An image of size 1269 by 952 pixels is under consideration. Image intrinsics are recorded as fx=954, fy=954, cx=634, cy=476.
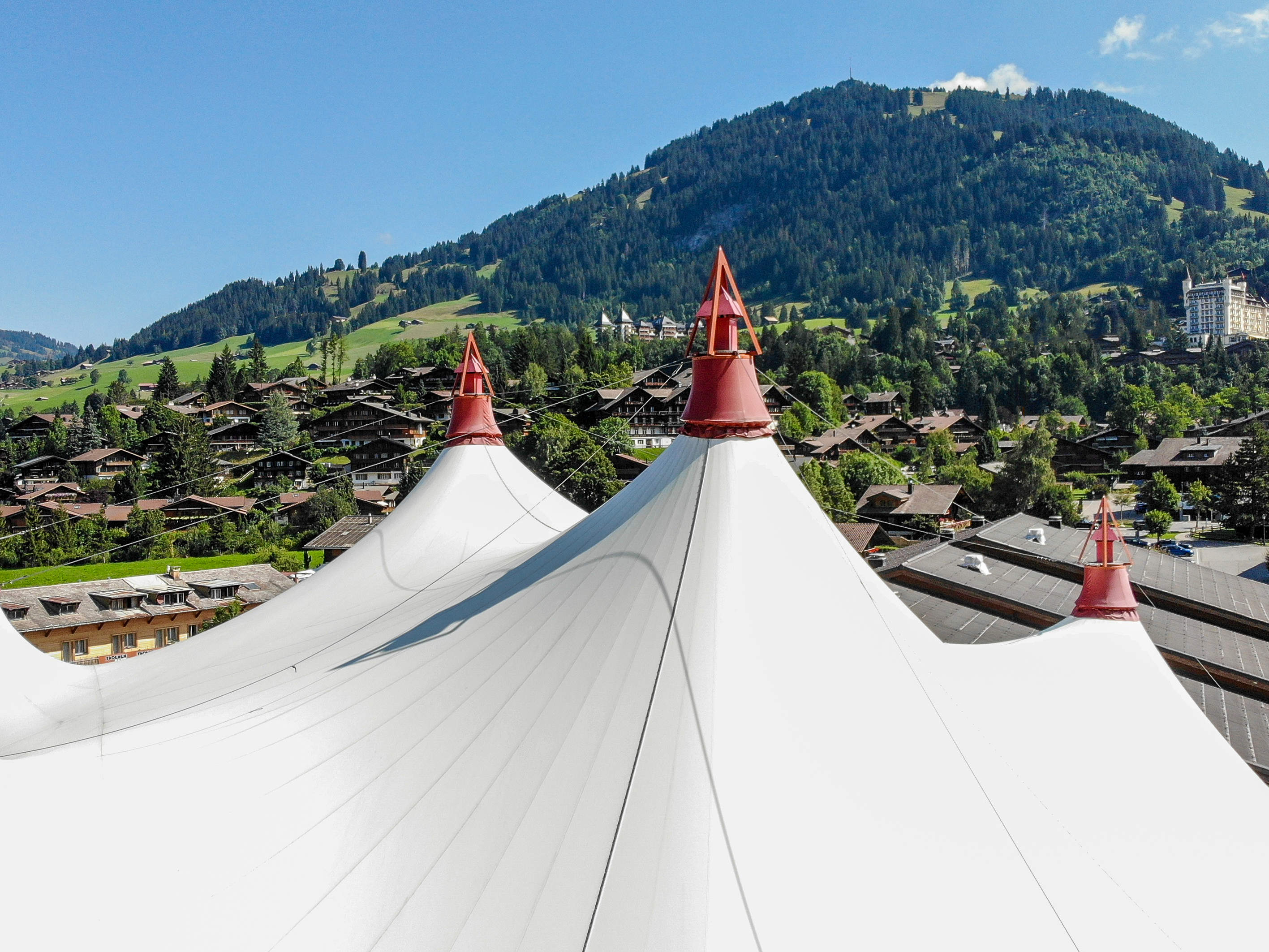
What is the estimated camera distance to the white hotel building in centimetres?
14962

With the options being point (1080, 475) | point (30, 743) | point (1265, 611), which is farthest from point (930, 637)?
point (1080, 475)

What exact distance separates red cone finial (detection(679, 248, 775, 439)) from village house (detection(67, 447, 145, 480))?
67048 millimetres

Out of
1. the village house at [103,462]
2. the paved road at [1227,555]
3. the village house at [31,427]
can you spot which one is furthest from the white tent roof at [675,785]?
the village house at [31,427]

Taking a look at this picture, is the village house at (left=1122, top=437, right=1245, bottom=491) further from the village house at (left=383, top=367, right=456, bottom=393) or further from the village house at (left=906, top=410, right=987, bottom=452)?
the village house at (left=383, top=367, right=456, bottom=393)

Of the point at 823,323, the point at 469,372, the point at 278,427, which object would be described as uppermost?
the point at 823,323

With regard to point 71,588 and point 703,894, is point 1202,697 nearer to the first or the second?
point 703,894

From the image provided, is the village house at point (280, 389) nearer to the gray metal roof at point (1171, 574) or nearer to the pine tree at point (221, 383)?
the pine tree at point (221, 383)

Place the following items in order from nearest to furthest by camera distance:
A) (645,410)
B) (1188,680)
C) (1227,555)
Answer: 1. (1188,680)
2. (1227,555)
3. (645,410)

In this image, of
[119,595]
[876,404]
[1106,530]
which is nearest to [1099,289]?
[876,404]

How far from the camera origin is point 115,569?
4416 cm

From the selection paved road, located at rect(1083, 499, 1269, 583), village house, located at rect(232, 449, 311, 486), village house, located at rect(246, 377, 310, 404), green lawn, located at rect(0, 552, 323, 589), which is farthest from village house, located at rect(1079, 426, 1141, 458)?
village house, located at rect(246, 377, 310, 404)

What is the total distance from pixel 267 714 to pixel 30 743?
242cm

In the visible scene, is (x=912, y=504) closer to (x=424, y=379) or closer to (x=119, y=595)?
(x=119, y=595)

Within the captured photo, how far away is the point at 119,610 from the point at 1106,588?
1301 inches
